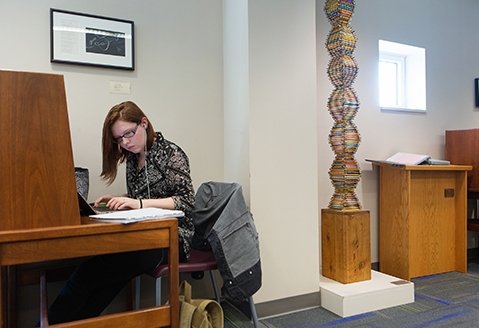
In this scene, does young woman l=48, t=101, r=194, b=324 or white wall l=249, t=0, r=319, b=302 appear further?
white wall l=249, t=0, r=319, b=302

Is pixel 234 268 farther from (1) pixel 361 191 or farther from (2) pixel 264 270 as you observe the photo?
(1) pixel 361 191

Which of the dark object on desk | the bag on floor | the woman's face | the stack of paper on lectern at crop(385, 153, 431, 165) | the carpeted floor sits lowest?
the carpeted floor

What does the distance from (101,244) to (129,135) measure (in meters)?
0.63

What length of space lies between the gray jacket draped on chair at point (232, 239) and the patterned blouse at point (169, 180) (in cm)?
7

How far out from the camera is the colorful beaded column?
2.25 m

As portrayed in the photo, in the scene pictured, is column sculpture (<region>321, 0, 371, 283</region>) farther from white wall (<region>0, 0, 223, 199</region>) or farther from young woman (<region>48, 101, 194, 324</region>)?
young woman (<region>48, 101, 194, 324</region>)

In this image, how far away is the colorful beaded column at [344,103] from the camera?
2254 millimetres

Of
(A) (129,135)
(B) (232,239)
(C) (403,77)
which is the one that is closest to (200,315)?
(B) (232,239)

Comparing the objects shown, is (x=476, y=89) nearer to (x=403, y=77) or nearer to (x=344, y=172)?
(x=403, y=77)

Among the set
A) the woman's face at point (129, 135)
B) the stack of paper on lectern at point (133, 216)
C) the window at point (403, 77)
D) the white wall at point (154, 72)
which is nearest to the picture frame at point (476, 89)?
the window at point (403, 77)

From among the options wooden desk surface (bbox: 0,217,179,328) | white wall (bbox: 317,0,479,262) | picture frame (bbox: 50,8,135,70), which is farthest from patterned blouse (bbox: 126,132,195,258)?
white wall (bbox: 317,0,479,262)

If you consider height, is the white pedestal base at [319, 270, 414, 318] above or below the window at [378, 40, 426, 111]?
below

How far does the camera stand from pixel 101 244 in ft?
3.52

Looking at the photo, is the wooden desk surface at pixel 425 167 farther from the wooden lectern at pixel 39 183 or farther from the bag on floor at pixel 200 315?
the wooden lectern at pixel 39 183
